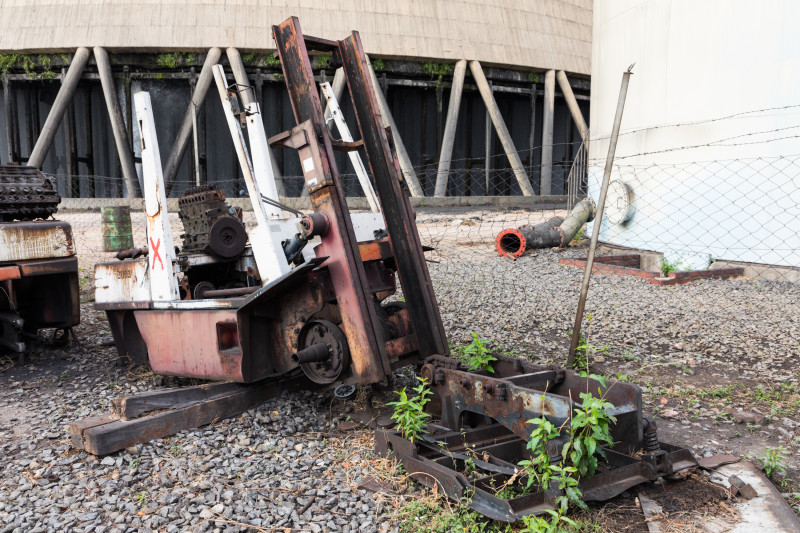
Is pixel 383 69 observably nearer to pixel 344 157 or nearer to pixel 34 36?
pixel 344 157

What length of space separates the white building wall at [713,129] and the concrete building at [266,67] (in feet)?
21.3

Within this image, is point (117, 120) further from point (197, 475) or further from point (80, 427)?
point (197, 475)

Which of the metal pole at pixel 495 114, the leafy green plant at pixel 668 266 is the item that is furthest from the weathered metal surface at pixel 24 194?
the metal pole at pixel 495 114

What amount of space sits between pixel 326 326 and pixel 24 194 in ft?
11.6

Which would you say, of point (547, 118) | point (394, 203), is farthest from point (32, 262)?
point (547, 118)

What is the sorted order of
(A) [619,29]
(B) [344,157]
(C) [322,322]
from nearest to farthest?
(C) [322,322]
(A) [619,29]
(B) [344,157]

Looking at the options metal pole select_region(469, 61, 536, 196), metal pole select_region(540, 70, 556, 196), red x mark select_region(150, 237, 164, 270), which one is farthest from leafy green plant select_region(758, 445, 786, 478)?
metal pole select_region(540, 70, 556, 196)

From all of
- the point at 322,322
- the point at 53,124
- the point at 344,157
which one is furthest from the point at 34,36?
the point at 322,322

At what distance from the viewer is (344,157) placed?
1986 centimetres

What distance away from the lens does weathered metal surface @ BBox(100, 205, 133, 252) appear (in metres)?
10.8

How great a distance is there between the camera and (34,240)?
5668 millimetres

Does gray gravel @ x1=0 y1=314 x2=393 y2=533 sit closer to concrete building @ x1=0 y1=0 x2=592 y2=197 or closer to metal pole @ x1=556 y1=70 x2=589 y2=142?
concrete building @ x1=0 y1=0 x2=592 y2=197

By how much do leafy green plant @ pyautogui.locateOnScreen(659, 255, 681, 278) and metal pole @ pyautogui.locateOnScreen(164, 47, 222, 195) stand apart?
38.9ft

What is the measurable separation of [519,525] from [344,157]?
17608 millimetres
